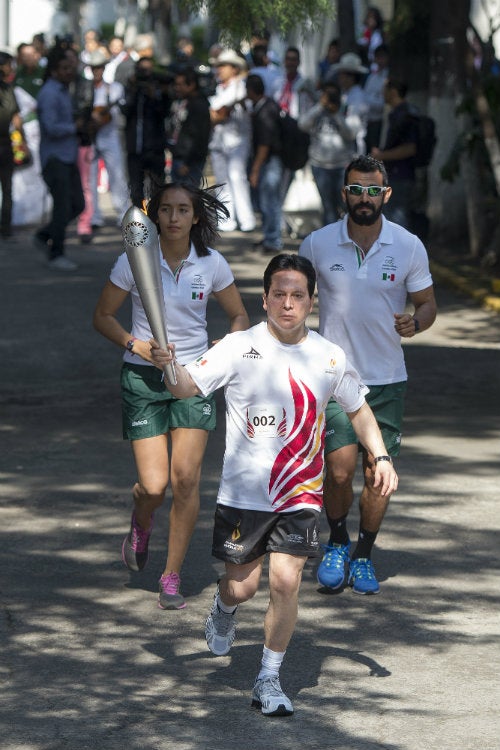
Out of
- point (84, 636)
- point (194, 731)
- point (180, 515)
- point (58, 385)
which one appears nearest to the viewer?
point (194, 731)

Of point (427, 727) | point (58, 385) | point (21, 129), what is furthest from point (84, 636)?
point (21, 129)

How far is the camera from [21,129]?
18.7 meters

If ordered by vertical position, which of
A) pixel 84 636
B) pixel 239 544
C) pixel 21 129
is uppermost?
pixel 21 129

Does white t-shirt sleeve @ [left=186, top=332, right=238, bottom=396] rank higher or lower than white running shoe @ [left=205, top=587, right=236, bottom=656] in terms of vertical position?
higher

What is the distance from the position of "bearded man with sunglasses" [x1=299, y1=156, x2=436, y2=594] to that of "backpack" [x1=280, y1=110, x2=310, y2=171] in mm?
10512

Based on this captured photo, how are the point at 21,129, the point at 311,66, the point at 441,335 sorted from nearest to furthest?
the point at 441,335 → the point at 21,129 → the point at 311,66

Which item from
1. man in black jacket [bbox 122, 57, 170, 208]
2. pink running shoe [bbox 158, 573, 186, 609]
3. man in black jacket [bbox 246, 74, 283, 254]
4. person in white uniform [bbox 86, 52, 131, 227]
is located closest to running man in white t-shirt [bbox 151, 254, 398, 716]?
pink running shoe [bbox 158, 573, 186, 609]

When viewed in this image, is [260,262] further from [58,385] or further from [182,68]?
[58,385]

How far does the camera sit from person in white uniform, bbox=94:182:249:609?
23.0 ft

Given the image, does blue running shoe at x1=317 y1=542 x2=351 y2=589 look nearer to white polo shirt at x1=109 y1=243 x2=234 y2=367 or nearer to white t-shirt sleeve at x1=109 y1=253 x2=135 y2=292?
white polo shirt at x1=109 y1=243 x2=234 y2=367

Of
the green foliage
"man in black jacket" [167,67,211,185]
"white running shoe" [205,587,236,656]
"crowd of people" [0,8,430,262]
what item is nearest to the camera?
"white running shoe" [205,587,236,656]

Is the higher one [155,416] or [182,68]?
[182,68]

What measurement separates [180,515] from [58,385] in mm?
5179

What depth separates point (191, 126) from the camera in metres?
16.9
